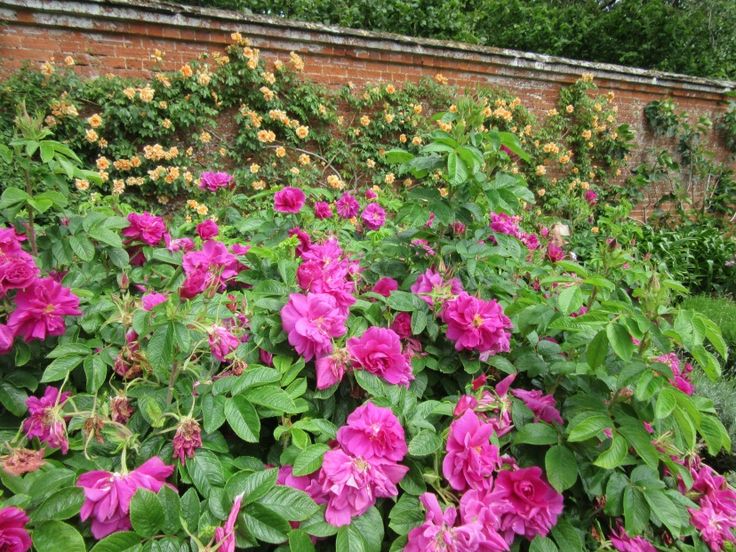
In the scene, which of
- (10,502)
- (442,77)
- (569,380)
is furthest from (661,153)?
(10,502)

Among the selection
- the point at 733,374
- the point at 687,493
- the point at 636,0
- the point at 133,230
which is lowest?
the point at 733,374

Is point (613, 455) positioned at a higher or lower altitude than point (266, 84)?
lower

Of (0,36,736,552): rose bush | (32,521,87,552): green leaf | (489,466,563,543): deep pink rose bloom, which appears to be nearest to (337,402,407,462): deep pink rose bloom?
(0,36,736,552): rose bush

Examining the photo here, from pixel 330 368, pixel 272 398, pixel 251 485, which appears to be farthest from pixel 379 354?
pixel 251 485

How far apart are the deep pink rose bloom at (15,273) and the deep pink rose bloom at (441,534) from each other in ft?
2.90

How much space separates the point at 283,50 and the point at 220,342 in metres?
4.38

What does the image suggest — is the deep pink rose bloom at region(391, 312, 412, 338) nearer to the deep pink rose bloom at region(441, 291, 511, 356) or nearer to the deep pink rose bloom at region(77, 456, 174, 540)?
the deep pink rose bloom at region(441, 291, 511, 356)

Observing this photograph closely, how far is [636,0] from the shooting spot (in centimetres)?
968

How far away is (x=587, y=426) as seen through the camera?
0.89 metres

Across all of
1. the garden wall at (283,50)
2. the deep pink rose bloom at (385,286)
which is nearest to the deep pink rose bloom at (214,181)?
the deep pink rose bloom at (385,286)

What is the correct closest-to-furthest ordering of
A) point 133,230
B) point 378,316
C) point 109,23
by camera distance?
point 378,316 → point 133,230 → point 109,23

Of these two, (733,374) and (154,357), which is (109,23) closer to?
(154,357)

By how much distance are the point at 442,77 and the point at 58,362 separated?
5.19 meters

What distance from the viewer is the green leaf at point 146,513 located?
657 millimetres
